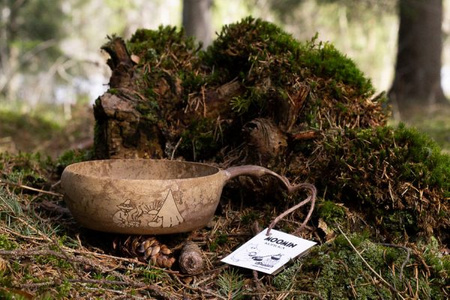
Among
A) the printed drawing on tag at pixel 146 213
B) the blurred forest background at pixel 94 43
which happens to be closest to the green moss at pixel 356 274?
the printed drawing on tag at pixel 146 213

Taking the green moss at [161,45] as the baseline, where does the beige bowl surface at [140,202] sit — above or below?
below

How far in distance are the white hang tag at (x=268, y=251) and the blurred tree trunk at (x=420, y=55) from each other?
253 inches

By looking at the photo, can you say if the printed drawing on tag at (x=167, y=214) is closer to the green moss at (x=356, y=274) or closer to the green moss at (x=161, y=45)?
the green moss at (x=356, y=274)

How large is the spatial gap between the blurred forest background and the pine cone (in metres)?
1.57

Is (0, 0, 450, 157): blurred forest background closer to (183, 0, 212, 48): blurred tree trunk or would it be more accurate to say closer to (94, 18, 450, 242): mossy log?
(183, 0, 212, 48): blurred tree trunk

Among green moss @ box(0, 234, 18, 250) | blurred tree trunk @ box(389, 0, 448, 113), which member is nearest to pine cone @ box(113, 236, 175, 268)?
green moss @ box(0, 234, 18, 250)

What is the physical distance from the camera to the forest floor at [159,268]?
1.89 m

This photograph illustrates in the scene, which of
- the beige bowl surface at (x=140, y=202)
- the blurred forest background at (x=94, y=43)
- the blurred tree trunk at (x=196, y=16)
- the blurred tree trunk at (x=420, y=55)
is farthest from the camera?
the blurred tree trunk at (x=196, y=16)

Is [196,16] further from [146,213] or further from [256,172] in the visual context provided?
[146,213]

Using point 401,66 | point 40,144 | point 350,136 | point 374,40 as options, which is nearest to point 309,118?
point 350,136

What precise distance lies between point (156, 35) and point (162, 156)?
0.96 m

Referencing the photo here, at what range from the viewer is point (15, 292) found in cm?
162

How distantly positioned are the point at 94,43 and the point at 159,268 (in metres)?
19.5

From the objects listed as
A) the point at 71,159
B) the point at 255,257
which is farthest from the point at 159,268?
the point at 71,159
